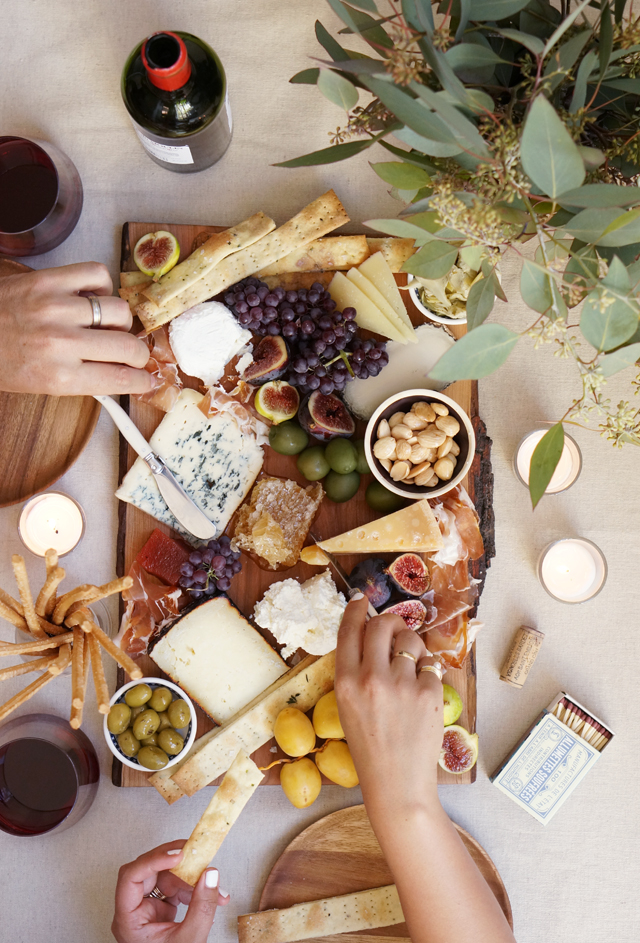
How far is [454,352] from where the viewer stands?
69 cm

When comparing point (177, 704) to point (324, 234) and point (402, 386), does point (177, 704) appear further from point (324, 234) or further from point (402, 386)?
point (324, 234)

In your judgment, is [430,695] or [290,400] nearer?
[430,695]

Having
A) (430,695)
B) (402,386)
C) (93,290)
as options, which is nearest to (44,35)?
(93,290)

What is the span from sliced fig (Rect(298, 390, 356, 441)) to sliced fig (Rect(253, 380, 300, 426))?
1.0 inches

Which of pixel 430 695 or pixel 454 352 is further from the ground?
pixel 454 352

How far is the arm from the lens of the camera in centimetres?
105

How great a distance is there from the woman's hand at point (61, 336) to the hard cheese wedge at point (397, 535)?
554 mm

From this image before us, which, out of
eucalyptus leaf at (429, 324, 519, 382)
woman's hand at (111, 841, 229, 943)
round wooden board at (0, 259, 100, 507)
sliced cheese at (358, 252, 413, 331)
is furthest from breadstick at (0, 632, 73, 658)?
sliced cheese at (358, 252, 413, 331)

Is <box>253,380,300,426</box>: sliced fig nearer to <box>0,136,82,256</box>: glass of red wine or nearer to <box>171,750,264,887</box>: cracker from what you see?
<box>0,136,82,256</box>: glass of red wine

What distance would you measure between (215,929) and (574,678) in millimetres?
967

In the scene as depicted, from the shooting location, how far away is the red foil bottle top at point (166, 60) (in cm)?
100

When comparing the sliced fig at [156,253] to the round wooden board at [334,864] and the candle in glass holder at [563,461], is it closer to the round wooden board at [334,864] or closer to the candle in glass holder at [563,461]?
the candle in glass holder at [563,461]

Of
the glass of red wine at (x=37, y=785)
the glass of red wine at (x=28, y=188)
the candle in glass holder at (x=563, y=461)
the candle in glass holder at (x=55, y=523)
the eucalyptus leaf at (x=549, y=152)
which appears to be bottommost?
the glass of red wine at (x=37, y=785)

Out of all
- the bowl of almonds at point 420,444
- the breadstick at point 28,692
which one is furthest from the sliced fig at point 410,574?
Result: the breadstick at point 28,692
